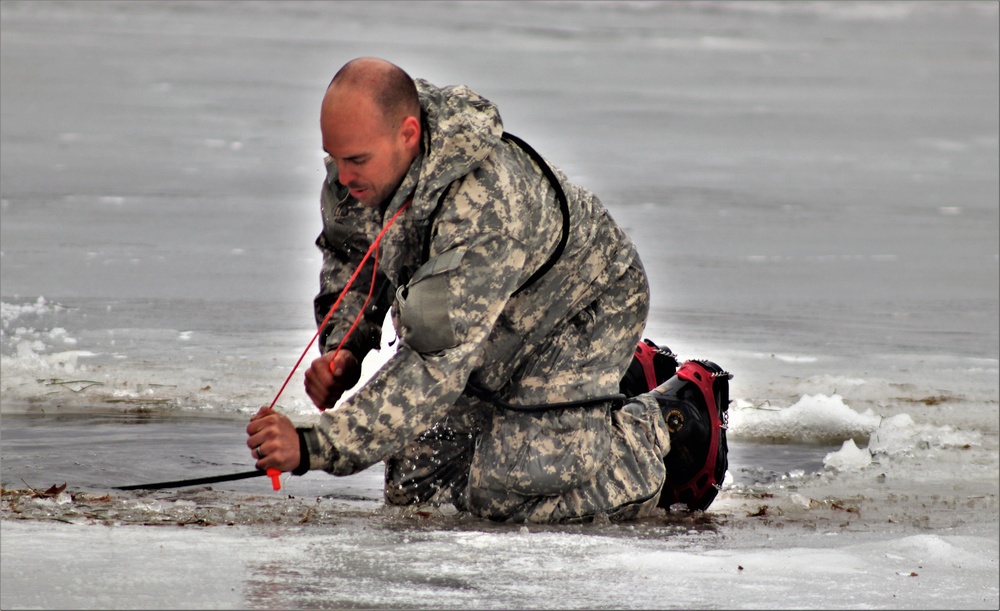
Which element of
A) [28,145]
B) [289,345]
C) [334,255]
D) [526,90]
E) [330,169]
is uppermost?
[526,90]

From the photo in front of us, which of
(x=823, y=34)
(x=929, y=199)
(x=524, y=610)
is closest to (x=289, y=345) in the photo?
(x=524, y=610)

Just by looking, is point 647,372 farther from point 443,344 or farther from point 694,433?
point 443,344

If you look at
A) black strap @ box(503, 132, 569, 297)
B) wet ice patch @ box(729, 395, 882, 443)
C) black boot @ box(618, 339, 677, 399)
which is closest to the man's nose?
black strap @ box(503, 132, 569, 297)

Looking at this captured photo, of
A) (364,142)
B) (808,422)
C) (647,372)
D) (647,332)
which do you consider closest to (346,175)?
(364,142)

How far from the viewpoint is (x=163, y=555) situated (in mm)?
2721

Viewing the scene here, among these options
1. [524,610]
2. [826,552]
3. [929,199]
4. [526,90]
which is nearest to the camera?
[524,610]

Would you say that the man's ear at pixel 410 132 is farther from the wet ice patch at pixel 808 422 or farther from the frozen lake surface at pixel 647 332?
the wet ice patch at pixel 808 422

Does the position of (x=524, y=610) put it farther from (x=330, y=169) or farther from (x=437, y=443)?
(x=330, y=169)

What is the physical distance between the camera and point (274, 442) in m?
2.85

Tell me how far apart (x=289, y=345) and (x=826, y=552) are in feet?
9.91

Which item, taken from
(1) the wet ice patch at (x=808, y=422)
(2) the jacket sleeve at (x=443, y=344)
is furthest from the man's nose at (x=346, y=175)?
(1) the wet ice patch at (x=808, y=422)

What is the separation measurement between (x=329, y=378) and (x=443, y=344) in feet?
1.82

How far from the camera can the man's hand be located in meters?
2.85

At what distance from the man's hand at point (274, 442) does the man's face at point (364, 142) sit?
1.93 ft
